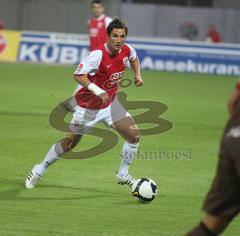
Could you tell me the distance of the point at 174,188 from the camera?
11.0 meters

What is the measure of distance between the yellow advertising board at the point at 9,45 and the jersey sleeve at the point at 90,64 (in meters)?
24.0

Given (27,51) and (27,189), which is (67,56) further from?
(27,189)

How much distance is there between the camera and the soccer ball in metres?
9.98

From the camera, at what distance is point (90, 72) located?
34.2 ft

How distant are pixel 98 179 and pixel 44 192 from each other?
133 centimetres

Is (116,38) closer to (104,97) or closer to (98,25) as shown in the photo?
(104,97)

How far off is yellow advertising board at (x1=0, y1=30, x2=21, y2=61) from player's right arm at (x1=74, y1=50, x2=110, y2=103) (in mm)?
23987

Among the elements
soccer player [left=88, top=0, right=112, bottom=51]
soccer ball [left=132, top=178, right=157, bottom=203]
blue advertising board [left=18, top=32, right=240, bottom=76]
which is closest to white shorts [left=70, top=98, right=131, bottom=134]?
soccer ball [left=132, top=178, right=157, bottom=203]

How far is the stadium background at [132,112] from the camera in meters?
9.21

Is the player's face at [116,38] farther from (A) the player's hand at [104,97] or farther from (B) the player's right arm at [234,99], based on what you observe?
(B) the player's right arm at [234,99]

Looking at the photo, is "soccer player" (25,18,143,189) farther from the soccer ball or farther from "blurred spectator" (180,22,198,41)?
"blurred spectator" (180,22,198,41)

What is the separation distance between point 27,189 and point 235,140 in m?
5.00

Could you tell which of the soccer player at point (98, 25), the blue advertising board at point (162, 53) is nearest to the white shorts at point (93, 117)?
the soccer player at point (98, 25)

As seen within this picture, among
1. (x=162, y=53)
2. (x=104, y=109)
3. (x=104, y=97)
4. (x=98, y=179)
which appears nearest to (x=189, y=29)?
(x=162, y=53)
